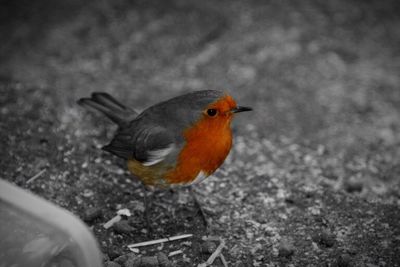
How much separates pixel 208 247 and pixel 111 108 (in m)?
1.39

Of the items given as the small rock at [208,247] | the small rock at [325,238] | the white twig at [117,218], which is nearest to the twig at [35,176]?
the white twig at [117,218]

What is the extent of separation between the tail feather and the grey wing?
21cm

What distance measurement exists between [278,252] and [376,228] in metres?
0.74

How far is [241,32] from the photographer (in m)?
5.84

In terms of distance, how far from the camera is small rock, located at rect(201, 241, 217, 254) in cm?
318

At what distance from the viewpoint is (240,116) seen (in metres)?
4.81

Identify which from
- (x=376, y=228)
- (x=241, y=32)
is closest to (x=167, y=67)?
(x=241, y=32)

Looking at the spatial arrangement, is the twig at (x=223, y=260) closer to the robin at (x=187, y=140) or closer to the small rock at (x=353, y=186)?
the robin at (x=187, y=140)

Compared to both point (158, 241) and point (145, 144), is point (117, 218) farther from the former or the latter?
point (145, 144)

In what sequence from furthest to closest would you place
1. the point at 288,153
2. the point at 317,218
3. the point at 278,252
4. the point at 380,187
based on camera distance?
the point at 288,153 → the point at 380,187 → the point at 317,218 → the point at 278,252

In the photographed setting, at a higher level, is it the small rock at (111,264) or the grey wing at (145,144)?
the grey wing at (145,144)

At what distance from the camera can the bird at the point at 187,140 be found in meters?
3.12

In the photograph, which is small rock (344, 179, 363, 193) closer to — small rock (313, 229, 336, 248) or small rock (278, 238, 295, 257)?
small rock (313, 229, 336, 248)

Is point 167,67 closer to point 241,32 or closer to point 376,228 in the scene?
point 241,32
